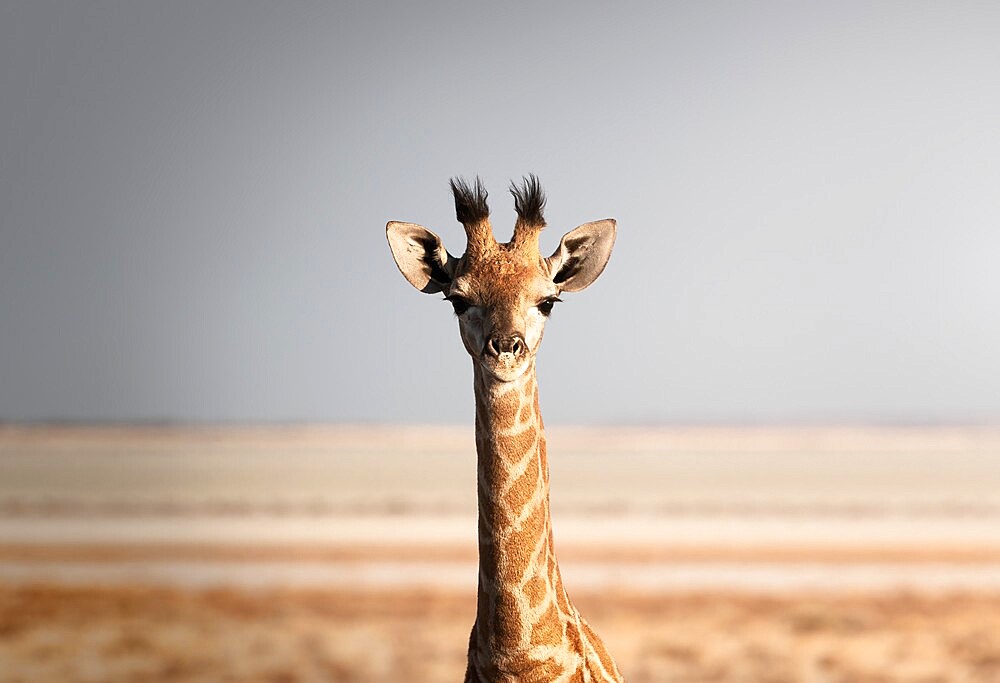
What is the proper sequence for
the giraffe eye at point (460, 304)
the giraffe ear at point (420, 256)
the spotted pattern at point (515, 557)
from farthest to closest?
1. the giraffe ear at point (420, 256)
2. the giraffe eye at point (460, 304)
3. the spotted pattern at point (515, 557)

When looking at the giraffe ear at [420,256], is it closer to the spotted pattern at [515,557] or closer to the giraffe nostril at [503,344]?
the spotted pattern at [515,557]

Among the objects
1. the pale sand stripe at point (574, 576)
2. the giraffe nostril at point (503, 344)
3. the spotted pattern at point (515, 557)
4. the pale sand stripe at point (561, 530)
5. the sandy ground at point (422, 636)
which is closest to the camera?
the giraffe nostril at point (503, 344)

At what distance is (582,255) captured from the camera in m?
5.80

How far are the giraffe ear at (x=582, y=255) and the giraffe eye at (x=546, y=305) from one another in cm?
19

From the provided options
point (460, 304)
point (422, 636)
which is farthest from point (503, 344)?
point (422, 636)

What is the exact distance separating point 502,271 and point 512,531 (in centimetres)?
108

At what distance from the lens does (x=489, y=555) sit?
5.37 meters

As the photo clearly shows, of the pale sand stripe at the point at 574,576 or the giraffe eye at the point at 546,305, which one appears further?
the pale sand stripe at the point at 574,576

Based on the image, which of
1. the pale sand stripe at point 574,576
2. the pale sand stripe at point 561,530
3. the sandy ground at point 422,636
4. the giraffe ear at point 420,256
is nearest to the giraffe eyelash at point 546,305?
the giraffe ear at point 420,256

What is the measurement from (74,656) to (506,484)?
1093cm

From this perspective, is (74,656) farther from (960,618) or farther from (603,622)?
(960,618)

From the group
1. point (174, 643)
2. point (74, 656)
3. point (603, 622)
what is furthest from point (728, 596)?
point (74, 656)

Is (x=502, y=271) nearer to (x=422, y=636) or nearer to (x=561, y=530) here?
(x=422, y=636)

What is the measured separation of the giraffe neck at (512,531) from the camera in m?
5.29
